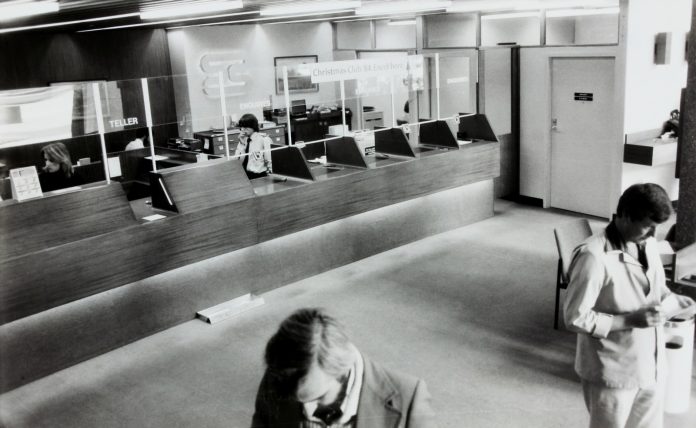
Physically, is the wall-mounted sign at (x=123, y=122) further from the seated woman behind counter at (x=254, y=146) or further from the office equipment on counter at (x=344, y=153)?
the office equipment on counter at (x=344, y=153)

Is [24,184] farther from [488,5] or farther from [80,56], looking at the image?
[488,5]

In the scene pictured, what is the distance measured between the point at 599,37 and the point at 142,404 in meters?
9.28

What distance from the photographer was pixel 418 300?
5.32 meters

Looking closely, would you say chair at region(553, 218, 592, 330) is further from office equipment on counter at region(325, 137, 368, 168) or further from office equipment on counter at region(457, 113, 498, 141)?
office equipment on counter at region(457, 113, 498, 141)

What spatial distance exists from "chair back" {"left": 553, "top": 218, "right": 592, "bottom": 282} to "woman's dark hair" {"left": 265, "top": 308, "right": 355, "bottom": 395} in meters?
3.24

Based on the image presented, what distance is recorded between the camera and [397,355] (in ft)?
14.4

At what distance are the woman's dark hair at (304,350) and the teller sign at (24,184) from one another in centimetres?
360

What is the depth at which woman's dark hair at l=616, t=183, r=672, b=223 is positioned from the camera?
2237 millimetres

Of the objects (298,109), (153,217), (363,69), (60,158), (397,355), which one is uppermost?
(363,69)

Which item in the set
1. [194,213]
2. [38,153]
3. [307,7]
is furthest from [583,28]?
[38,153]

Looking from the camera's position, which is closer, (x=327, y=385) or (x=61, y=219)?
(x=327, y=385)

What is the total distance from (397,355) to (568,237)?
4.91ft

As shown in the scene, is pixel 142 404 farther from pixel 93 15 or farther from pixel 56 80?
pixel 56 80

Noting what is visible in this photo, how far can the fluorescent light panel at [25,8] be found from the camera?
490cm
